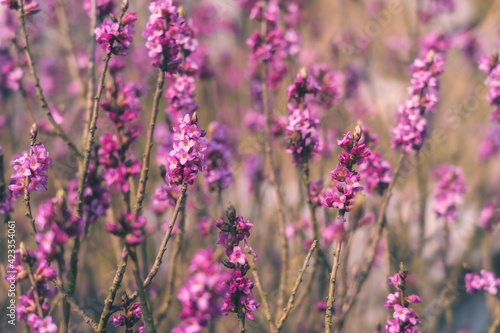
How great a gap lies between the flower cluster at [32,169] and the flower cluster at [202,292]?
0.84 metres

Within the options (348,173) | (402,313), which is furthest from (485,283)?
(348,173)

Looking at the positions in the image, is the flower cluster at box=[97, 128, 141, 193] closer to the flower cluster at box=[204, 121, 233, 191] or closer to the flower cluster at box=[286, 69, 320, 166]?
the flower cluster at box=[204, 121, 233, 191]

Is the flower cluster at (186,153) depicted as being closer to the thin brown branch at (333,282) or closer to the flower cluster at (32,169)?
the flower cluster at (32,169)

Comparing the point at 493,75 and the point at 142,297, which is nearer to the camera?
the point at 142,297

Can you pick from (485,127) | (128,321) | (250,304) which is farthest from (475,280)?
(485,127)

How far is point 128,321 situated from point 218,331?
2.00 m

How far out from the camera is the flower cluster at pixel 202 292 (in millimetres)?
1337

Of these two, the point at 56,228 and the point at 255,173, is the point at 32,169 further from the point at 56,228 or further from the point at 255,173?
the point at 255,173

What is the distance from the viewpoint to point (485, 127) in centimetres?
495

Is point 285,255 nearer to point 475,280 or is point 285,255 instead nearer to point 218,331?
point 475,280

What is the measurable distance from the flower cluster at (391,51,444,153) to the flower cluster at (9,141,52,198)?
1664mm

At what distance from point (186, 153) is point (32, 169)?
0.64m

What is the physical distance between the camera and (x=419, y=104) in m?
2.28

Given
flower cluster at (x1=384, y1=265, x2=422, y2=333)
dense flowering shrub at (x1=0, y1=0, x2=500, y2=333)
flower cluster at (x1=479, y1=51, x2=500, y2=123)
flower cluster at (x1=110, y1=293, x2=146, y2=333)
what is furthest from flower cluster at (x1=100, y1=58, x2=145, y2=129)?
flower cluster at (x1=479, y1=51, x2=500, y2=123)
